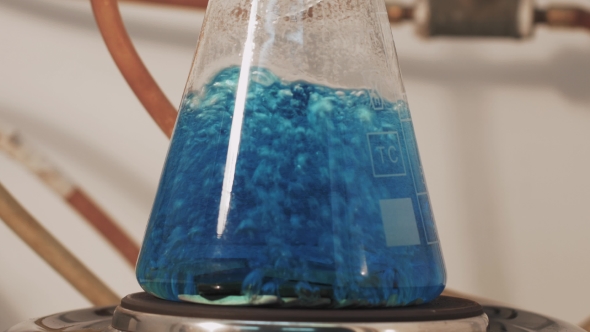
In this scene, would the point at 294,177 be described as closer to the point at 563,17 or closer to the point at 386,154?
the point at 386,154

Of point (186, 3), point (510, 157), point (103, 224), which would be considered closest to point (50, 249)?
point (103, 224)

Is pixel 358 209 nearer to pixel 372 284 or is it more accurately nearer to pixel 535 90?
pixel 372 284

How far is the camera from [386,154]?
32cm

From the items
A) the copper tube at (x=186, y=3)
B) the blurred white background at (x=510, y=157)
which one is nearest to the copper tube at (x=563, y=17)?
the blurred white background at (x=510, y=157)

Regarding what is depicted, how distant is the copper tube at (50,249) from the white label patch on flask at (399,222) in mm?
389

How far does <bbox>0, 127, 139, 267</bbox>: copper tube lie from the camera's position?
0.71 meters

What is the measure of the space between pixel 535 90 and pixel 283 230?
2.16ft

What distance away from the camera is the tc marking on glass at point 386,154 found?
307mm

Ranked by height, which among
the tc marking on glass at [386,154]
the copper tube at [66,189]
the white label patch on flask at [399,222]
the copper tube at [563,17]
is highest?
the copper tube at [563,17]

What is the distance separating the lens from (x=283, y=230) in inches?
11.0

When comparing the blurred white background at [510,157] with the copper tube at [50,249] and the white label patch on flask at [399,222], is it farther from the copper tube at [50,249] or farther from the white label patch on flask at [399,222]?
the white label patch on flask at [399,222]

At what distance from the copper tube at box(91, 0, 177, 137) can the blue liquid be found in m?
0.15

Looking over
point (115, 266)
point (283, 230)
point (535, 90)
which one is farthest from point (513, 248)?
point (283, 230)

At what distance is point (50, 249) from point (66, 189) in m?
0.15
